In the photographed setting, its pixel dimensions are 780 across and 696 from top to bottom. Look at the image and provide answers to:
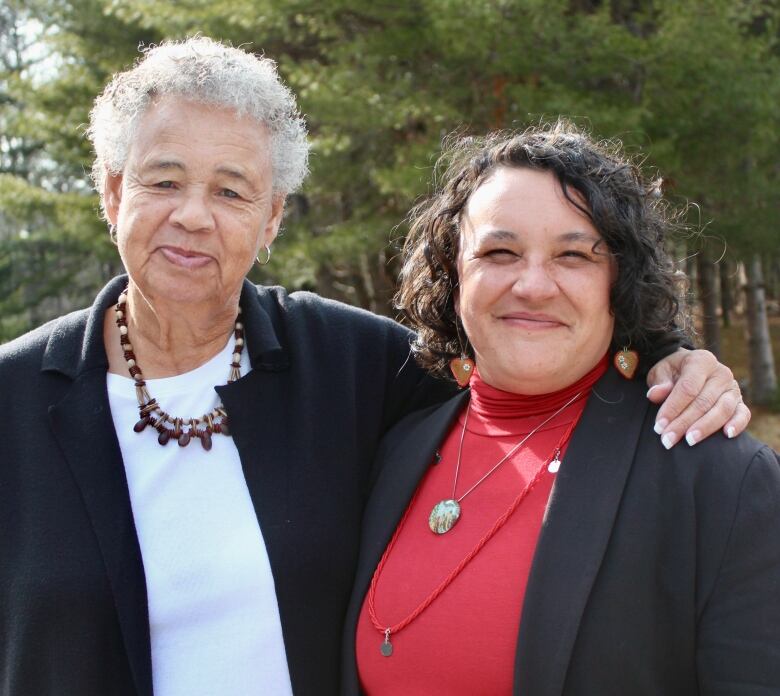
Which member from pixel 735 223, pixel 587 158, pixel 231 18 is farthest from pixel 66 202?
pixel 587 158

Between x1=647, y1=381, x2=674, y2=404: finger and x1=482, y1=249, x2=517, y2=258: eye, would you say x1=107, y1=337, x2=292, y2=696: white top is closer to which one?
x1=482, y1=249, x2=517, y2=258: eye

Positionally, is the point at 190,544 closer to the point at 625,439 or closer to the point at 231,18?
the point at 625,439

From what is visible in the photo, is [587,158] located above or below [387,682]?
above

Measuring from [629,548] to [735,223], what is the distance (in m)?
Answer: 7.31

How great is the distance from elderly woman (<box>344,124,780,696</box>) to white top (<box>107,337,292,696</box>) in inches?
9.1

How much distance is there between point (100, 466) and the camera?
2162 millimetres

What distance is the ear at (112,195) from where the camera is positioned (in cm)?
237

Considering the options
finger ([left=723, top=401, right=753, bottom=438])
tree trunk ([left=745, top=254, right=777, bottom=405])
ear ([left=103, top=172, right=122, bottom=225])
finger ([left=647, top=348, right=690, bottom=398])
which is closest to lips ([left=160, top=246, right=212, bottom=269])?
ear ([left=103, top=172, right=122, bottom=225])

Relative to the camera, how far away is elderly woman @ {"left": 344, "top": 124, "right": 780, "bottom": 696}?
5.62 feet

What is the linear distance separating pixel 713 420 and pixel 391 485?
2.76 ft

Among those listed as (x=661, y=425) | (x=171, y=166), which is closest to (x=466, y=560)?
(x=661, y=425)

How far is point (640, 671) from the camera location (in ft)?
5.61

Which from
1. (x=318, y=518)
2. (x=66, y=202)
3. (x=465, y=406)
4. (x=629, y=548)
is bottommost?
(x=629, y=548)

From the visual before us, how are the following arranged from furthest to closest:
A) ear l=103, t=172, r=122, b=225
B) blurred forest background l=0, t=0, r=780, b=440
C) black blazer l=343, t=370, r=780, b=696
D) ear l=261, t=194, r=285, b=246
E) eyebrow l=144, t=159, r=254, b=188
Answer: blurred forest background l=0, t=0, r=780, b=440
ear l=261, t=194, r=285, b=246
ear l=103, t=172, r=122, b=225
eyebrow l=144, t=159, r=254, b=188
black blazer l=343, t=370, r=780, b=696
